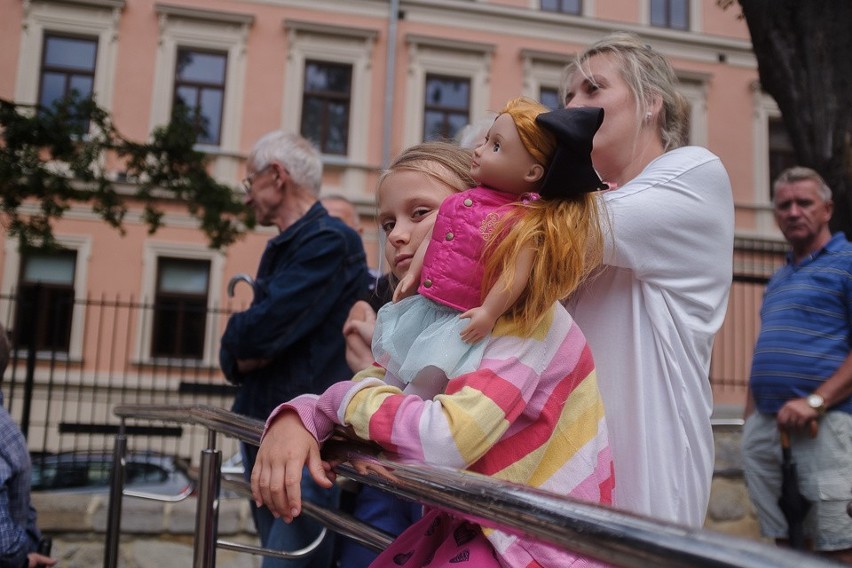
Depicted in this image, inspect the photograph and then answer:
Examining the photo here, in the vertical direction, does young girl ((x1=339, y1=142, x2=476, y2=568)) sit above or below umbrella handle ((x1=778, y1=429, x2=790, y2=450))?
above

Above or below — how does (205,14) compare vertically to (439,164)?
above

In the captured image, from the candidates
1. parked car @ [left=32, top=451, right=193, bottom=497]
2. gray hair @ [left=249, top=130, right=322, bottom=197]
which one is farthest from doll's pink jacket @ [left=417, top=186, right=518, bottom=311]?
parked car @ [left=32, top=451, right=193, bottom=497]

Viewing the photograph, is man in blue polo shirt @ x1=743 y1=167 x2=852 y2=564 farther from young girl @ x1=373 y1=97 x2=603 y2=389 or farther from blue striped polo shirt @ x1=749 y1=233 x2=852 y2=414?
young girl @ x1=373 y1=97 x2=603 y2=389

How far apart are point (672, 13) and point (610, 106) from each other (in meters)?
19.0

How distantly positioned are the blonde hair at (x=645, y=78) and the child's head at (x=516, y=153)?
1.30 feet

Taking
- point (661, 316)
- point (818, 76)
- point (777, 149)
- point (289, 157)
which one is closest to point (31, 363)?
point (289, 157)

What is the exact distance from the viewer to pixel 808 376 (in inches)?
127

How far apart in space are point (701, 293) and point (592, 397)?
38 cm

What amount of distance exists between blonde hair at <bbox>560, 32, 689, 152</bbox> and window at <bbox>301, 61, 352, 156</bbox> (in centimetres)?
1565

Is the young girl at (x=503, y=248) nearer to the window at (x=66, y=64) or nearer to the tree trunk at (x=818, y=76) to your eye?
the tree trunk at (x=818, y=76)

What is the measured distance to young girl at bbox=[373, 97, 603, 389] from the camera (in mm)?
1220

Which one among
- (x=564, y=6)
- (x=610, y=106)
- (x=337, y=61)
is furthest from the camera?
(x=564, y=6)

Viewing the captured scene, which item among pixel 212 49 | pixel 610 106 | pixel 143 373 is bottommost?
pixel 143 373

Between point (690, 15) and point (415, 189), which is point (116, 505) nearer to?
point (415, 189)
